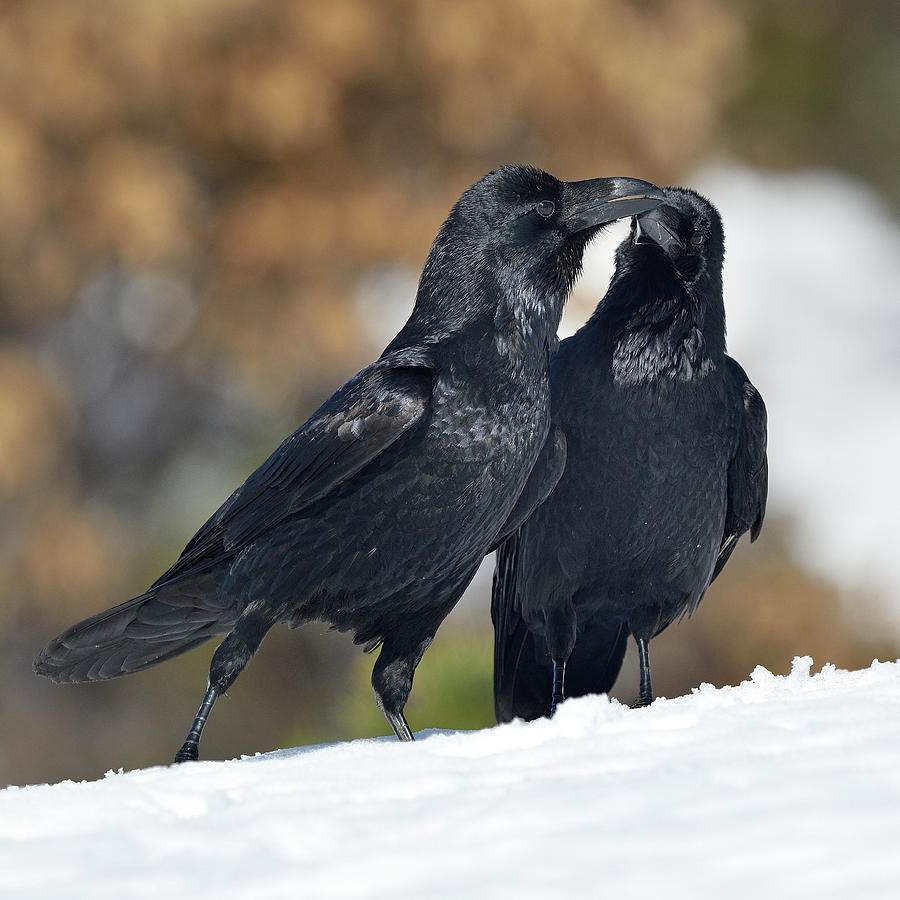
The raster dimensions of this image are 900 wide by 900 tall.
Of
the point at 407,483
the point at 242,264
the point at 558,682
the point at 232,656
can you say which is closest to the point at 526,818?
the point at 407,483

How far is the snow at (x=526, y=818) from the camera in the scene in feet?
5.31

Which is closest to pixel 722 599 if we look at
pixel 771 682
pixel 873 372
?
pixel 873 372

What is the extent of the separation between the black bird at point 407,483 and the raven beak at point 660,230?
0.14 m

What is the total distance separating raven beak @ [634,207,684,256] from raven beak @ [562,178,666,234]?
188mm

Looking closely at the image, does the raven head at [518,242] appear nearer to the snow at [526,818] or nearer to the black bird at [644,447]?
the black bird at [644,447]

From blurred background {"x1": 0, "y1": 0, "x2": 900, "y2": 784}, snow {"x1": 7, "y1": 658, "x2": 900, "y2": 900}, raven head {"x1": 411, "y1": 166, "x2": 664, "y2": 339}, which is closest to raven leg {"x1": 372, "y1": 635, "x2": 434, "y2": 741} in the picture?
raven head {"x1": 411, "y1": 166, "x2": 664, "y2": 339}

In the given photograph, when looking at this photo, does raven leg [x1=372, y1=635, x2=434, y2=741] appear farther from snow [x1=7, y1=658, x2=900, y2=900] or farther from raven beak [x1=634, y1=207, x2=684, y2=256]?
raven beak [x1=634, y1=207, x2=684, y2=256]

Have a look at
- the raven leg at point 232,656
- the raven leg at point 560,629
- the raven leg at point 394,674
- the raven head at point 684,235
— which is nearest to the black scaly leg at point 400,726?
the raven leg at point 394,674

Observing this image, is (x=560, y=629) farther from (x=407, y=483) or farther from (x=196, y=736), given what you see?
(x=196, y=736)

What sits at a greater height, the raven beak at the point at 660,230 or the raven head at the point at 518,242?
the raven beak at the point at 660,230

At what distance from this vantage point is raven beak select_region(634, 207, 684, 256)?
373 centimetres

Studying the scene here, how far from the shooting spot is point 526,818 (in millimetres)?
1822

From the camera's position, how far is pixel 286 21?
28.7ft

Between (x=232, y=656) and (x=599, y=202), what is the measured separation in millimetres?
1414
